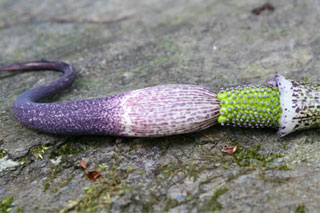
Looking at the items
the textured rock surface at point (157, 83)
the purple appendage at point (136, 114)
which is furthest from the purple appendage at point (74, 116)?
the textured rock surface at point (157, 83)

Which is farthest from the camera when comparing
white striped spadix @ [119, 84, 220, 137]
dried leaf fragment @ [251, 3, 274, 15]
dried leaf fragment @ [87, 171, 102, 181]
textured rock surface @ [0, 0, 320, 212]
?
dried leaf fragment @ [251, 3, 274, 15]

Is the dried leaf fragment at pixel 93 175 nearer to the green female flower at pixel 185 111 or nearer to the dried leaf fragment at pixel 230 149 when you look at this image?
the green female flower at pixel 185 111

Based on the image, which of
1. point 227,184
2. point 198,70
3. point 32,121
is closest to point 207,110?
point 227,184

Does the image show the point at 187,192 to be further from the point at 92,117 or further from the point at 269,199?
the point at 92,117

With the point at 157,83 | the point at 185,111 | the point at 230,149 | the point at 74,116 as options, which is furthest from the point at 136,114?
the point at 157,83

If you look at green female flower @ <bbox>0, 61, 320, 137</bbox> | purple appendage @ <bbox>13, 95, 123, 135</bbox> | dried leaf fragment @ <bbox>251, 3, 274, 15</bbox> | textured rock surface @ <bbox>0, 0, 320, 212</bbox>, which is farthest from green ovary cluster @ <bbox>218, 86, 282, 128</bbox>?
dried leaf fragment @ <bbox>251, 3, 274, 15</bbox>

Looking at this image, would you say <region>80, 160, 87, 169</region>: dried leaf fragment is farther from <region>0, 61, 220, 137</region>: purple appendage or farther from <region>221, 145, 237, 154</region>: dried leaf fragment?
<region>221, 145, 237, 154</region>: dried leaf fragment
